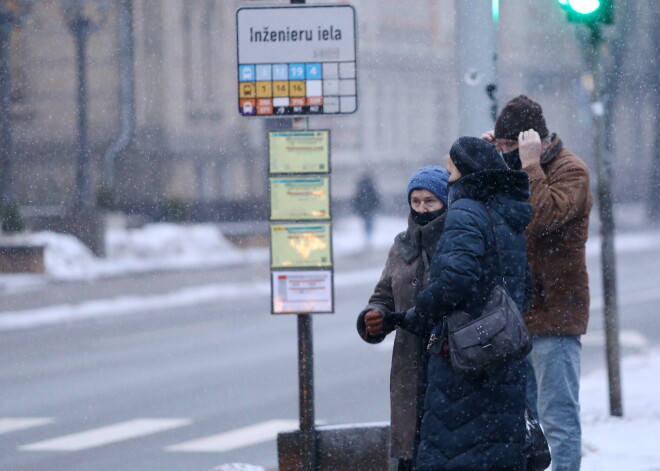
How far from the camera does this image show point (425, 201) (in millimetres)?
4727

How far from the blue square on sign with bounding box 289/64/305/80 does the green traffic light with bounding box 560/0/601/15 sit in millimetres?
2240

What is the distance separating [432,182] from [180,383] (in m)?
6.37

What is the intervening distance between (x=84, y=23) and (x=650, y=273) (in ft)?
43.5

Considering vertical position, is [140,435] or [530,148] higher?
[530,148]

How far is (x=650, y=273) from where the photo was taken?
2478 centimetres

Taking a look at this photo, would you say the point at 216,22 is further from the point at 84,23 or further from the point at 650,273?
the point at 650,273

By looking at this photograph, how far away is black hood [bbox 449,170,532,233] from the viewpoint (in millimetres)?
4328

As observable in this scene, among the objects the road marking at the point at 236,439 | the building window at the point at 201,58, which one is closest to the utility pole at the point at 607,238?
the road marking at the point at 236,439

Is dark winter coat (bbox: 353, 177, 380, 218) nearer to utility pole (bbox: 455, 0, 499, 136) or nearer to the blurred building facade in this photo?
the blurred building facade

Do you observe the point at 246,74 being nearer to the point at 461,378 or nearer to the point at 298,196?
the point at 298,196

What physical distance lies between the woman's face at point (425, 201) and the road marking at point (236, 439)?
125 inches

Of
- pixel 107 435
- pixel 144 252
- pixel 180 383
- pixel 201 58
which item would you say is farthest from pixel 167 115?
pixel 107 435

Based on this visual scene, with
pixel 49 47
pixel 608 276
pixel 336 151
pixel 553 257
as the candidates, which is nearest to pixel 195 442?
pixel 608 276

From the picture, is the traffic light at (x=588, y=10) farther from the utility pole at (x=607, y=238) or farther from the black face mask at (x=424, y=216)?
the black face mask at (x=424, y=216)
